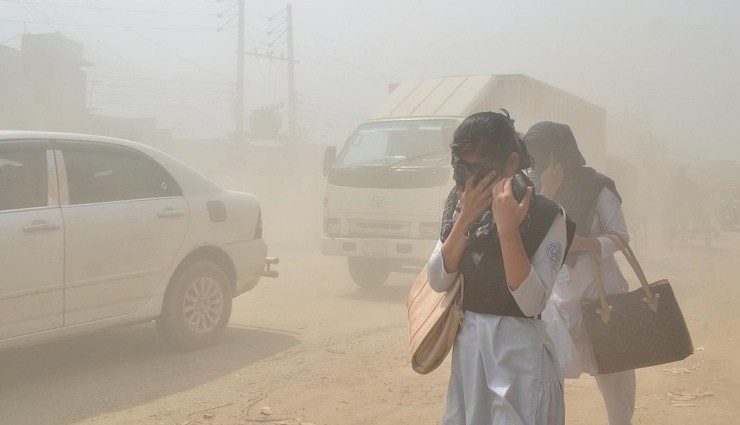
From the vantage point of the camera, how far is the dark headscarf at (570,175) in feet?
12.6

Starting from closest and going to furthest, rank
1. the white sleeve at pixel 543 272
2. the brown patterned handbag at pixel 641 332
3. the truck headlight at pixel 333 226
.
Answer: the white sleeve at pixel 543 272, the brown patterned handbag at pixel 641 332, the truck headlight at pixel 333 226

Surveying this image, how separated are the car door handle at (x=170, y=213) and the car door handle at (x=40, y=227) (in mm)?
976

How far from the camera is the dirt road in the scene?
5164mm

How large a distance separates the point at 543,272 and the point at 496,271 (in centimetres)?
15

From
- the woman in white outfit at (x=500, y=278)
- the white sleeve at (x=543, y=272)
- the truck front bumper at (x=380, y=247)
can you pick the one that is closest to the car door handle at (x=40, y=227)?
the woman in white outfit at (x=500, y=278)

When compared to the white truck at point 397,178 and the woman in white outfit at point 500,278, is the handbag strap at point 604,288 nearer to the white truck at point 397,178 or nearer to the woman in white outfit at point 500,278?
the woman in white outfit at point 500,278

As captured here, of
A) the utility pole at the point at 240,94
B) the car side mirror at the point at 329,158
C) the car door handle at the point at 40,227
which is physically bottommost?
the car door handle at the point at 40,227

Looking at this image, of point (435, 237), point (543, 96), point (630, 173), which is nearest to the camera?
point (435, 237)

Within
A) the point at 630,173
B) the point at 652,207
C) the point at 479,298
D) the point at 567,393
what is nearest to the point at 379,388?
the point at 567,393

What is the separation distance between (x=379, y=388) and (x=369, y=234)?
4792 mm

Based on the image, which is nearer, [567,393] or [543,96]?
[567,393]

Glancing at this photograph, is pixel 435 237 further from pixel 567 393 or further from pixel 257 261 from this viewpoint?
pixel 567 393

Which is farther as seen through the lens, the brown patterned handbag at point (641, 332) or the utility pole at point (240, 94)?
the utility pole at point (240, 94)

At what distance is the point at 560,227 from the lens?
8.55ft
